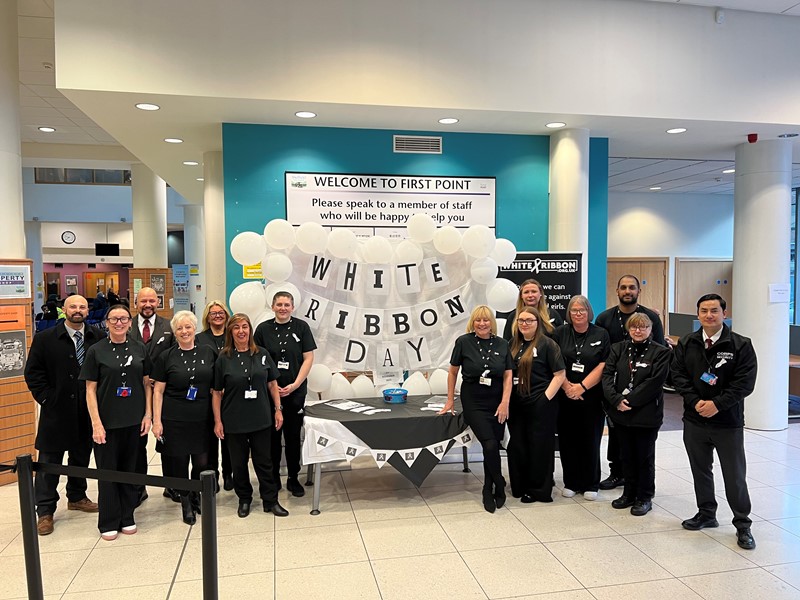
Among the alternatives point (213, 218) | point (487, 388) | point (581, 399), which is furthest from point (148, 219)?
point (581, 399)

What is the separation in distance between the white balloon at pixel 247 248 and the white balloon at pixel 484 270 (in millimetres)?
1728

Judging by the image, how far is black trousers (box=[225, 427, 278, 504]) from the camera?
3.80m

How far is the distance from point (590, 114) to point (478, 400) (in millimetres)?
2826

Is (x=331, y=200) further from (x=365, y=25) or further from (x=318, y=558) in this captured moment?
(x=318, y=558)

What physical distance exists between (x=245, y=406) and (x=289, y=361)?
51 centimetres

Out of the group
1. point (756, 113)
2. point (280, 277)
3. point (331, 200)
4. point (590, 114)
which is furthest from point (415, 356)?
point (756, 113)

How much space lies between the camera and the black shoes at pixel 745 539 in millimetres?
3380

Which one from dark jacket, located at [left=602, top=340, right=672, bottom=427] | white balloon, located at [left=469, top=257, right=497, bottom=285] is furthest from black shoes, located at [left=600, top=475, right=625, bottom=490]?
white balloon, located at [left=469, top=257, right=497, bottom=285]

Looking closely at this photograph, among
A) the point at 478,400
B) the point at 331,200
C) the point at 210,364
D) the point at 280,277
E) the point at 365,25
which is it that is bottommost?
the point at 478,400

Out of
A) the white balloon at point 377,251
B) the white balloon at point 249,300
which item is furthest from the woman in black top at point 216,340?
the white balloon at point 377,251

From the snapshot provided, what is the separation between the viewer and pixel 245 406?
3.73 meters

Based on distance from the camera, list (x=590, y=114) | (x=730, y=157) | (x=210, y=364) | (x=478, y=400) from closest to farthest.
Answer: (x=210, y=364) < (x=478, y=400) < (x=590, y=114) < (x=730, y=157)

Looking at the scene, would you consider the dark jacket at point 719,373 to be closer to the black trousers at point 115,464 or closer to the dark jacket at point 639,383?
the dark jacket at point 639,383

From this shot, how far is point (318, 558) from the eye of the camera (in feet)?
10.8
